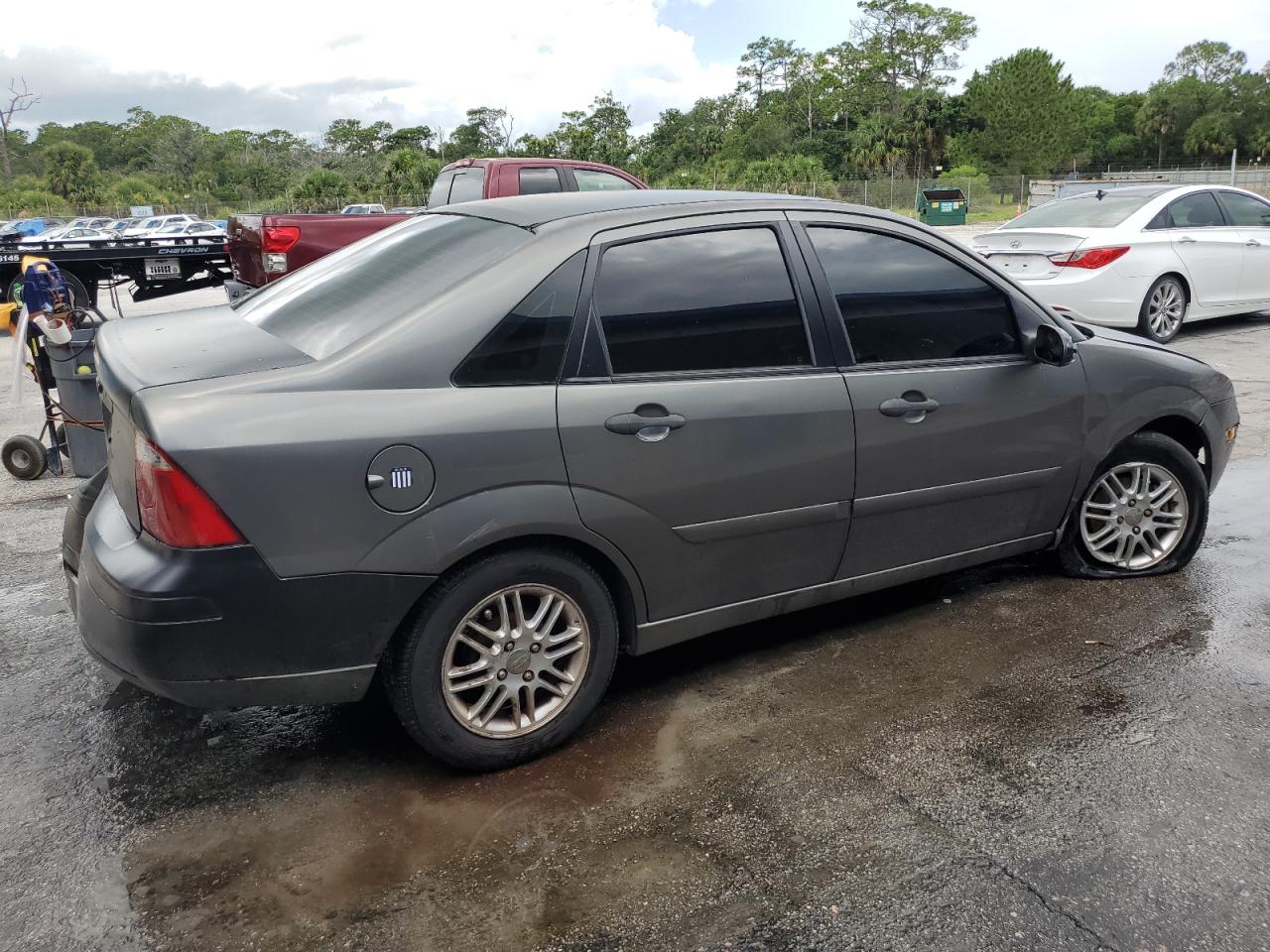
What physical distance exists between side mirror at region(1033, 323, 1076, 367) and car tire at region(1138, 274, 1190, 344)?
6894 mm

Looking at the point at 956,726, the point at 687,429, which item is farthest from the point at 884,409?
the point at 956,726

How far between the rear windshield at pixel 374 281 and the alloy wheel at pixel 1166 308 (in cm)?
846

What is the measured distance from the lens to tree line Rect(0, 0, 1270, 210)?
79562 mm

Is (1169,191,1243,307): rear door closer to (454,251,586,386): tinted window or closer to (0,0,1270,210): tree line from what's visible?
(454,251,586,386): tinted window

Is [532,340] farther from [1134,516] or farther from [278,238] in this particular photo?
[278,238]

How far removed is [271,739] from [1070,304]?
873 centimetres

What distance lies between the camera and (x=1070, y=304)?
988 centimetres

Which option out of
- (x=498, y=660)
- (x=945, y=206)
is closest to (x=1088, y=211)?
(x=498, y=660)

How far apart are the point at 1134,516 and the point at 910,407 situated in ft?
4.93

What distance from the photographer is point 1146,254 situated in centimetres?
993

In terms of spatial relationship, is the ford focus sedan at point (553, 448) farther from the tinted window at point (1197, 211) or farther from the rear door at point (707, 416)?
the tinted window at point (1197, 211)

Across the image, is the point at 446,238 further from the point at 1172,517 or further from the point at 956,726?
the point at 1172,517

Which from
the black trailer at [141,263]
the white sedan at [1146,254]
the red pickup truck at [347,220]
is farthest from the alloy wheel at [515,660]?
the black trailer at [141,263]

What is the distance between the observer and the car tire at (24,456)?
640cm
